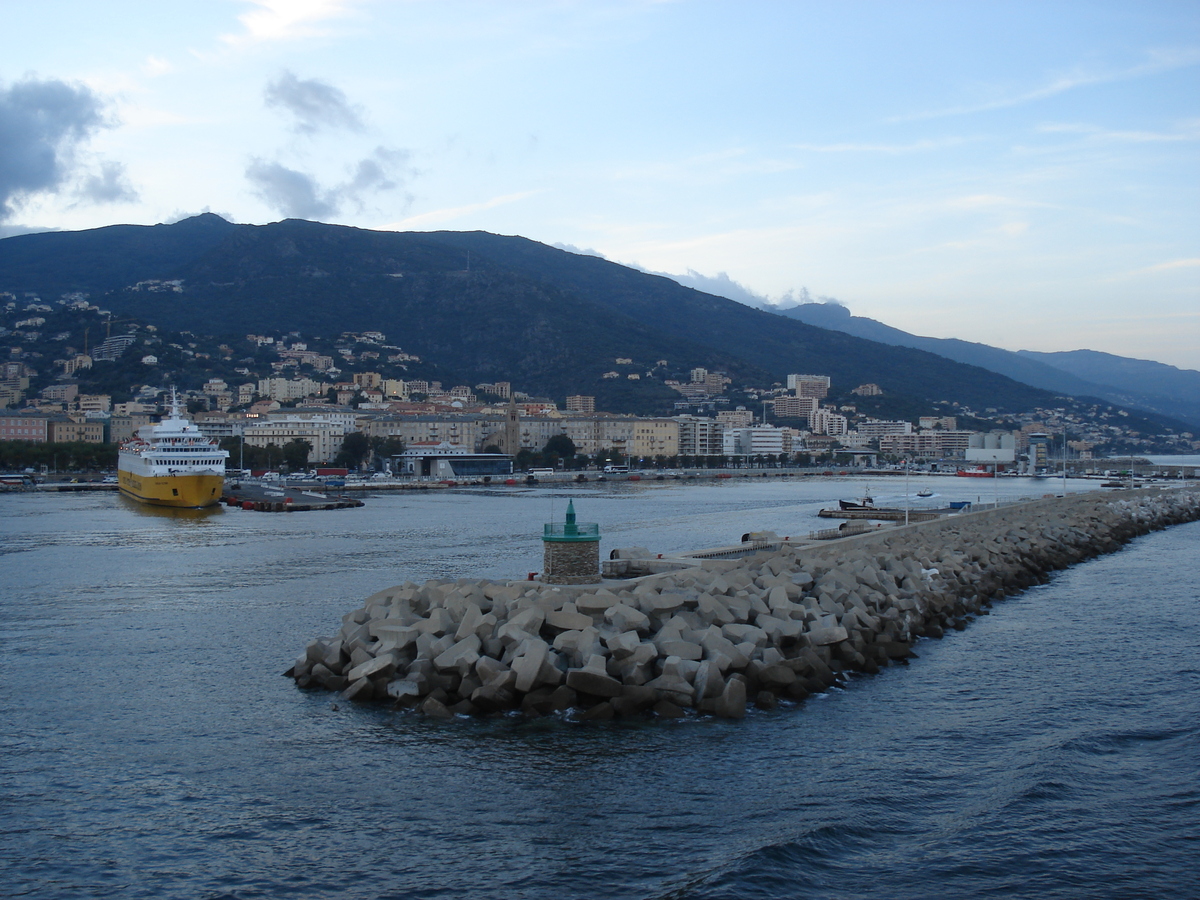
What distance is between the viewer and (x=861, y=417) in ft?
639

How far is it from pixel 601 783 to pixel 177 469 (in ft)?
172

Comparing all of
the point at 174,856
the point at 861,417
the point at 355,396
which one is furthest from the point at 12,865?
the point at 861,417

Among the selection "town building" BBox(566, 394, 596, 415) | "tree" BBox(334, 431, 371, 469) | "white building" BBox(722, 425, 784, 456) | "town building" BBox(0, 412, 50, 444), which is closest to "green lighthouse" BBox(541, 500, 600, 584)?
"tree" BBox(334, 431, 371, 469)

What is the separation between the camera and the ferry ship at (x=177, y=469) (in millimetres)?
56219

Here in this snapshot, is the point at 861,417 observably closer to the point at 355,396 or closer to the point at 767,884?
the point at 355,396

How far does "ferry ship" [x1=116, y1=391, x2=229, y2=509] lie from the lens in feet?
184

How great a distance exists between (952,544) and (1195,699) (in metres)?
12.9

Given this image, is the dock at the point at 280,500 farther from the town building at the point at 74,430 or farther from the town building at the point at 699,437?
the town building at the point at 699,437

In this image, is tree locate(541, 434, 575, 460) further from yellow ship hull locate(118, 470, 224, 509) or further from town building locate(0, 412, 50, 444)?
yellow ship hull locate(118, 470, 224, 509)

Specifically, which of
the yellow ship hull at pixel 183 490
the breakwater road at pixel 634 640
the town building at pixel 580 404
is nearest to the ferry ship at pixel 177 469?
the yellow ship hull at pixel 183 490

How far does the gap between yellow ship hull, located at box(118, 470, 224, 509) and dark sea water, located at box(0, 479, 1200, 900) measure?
1540 inches

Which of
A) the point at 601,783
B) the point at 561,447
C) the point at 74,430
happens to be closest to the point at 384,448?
the point at 561,447

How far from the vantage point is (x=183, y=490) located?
5603 cm

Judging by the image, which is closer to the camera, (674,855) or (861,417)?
(674,855)
